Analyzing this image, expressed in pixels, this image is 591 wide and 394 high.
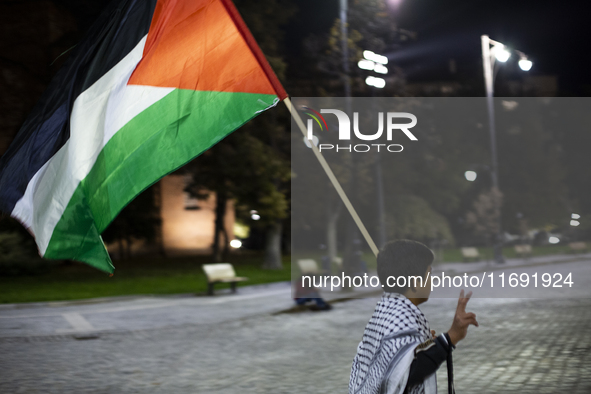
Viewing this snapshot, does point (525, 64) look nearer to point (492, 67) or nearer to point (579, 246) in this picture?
point (492, 67)

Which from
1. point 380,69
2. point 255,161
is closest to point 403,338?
point 380,69

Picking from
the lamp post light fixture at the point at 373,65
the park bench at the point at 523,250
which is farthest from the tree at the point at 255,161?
the park bench at the point at 523,250

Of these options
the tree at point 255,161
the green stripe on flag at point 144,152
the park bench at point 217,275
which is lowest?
the park bench at point 217,275

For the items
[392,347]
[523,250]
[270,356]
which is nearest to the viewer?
[392,347]

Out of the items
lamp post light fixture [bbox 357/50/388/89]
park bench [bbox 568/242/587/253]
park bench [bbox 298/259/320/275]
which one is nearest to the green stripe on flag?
park bench [bbox 298/259/320/275]

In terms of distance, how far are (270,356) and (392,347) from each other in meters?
7.08

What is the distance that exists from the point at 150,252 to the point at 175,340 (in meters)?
31.1

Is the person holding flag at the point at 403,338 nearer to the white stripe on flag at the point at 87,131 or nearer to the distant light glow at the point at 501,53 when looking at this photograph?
the white stripe on flag at the point at 87,131

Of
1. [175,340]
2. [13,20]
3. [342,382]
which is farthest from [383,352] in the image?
[13,20]

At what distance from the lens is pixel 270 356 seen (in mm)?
9438

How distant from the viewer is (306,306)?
15.9 metres

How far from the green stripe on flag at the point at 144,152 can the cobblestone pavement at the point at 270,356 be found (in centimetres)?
377

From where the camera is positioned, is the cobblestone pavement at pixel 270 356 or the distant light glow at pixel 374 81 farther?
the distant light glow at pixel 374 81

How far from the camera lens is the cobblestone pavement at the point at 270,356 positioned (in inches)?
298
